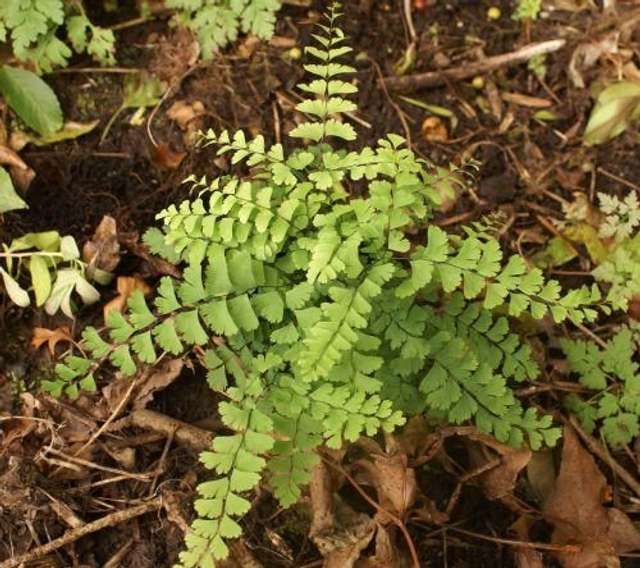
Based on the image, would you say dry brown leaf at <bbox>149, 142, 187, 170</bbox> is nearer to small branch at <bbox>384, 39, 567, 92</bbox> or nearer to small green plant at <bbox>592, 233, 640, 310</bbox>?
small branch at <bbox>384, 39, 567, 92</bbox>

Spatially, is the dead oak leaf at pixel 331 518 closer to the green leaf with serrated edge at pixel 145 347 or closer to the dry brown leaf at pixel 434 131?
the green leaf with serrated edge at pixel 145 347

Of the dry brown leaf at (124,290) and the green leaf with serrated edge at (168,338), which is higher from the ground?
the green leaf with serrated edge at (168,338)

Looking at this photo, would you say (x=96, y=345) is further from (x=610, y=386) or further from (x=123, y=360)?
(x=610, y=386)

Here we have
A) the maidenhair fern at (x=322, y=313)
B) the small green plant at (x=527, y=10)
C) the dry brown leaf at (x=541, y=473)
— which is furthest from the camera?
the small green plant at (x=527, y=10)

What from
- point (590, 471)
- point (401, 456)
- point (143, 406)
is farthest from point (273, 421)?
point (590, 471)

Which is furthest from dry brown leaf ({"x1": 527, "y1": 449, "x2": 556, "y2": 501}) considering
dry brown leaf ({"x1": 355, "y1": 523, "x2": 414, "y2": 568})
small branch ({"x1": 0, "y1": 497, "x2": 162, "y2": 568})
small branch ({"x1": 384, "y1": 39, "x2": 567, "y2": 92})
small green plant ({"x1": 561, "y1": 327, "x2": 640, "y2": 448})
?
small branch ({"x1": 384, "y1": 39, "x2": 567, "y2": 92})

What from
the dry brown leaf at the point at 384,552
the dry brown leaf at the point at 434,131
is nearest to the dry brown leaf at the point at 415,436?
the dry brown leaf at the point at 384,552

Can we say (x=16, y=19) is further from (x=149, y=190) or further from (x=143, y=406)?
(x=143, y=406)
